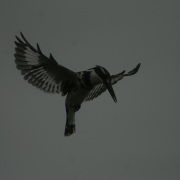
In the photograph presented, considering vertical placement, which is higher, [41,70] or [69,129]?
[41,70]

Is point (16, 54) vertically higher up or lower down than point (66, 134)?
higher up

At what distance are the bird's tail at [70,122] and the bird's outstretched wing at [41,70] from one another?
0.12 m

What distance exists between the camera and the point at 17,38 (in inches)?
188

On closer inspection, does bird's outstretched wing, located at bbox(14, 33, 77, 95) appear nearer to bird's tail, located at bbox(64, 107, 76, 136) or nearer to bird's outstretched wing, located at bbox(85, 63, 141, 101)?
bird's tail, located at bbox(64, 107, 76, 136)

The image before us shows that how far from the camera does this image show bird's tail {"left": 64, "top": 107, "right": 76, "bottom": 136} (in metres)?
5.07

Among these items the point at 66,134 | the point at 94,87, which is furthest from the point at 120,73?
the point at 66,134

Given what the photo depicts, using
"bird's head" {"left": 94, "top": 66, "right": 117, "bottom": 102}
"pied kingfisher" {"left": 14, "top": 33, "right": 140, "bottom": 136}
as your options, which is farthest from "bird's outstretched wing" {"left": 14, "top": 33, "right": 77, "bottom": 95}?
"bird's head" {"left": 94, "top": 66, "right": 117, "bottom": 102}

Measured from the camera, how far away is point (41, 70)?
4.96 m

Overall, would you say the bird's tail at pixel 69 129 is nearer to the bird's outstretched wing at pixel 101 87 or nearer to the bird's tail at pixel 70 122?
the bird's tail at pixel 70 122

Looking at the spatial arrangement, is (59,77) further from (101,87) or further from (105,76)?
→ (101,87)

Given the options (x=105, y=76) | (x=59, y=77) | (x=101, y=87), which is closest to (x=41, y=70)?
(x=59, y=77)

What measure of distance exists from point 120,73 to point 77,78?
0.41 meters

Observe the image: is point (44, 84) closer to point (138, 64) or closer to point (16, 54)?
point (16, 54)

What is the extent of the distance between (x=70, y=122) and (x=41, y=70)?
1.36 feet
